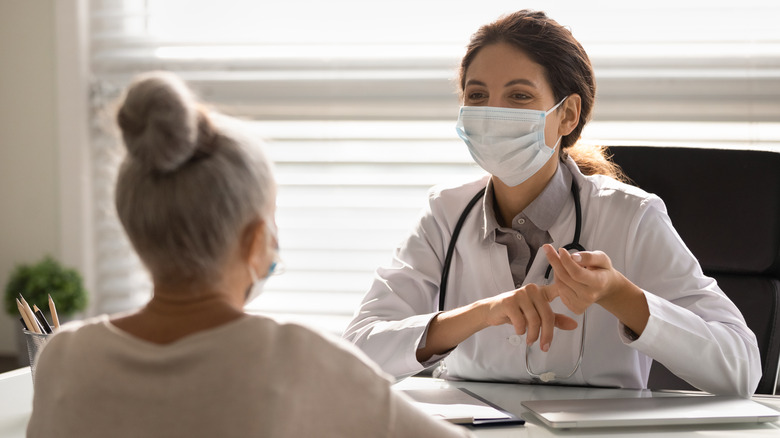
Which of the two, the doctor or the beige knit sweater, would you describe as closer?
the beige knit sweater

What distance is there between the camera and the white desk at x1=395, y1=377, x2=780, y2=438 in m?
1.17

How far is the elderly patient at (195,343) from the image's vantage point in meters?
0.74

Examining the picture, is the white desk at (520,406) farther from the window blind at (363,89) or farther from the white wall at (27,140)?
the white wall at (27,140)

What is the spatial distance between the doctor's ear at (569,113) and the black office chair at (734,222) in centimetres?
22

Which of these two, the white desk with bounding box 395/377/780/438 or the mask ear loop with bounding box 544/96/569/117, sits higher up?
the mask ear loop with bounding box 544/96/569/117

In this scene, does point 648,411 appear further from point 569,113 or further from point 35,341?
point 35,341

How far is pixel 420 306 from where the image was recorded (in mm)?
1754

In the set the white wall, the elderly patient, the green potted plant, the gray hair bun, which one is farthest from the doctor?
the white wall

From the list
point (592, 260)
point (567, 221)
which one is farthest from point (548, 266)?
point (592, 260)

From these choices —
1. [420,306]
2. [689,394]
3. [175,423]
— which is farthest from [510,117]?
[175,423]

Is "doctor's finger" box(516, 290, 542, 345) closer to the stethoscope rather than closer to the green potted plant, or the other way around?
the stethoscope

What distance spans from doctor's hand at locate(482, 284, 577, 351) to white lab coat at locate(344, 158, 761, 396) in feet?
0.55

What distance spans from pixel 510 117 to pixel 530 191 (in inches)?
7.6

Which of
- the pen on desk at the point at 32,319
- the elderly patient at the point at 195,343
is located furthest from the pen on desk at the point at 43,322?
the elderly patient at the point at 195,343
